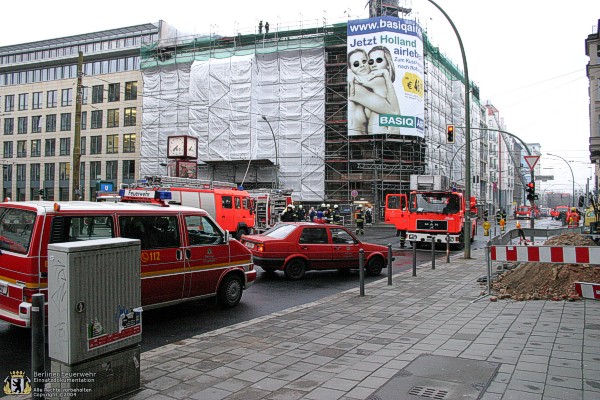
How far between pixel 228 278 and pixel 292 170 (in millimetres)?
33546

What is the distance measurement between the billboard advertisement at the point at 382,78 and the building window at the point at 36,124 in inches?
1697

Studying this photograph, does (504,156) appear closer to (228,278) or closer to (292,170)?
(292,170)

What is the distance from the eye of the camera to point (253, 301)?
9297 millimetres

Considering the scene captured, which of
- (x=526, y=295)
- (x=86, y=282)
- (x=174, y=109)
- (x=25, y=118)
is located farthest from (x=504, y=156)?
(x=86, y=282)

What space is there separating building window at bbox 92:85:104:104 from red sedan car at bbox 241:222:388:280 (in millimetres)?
52234

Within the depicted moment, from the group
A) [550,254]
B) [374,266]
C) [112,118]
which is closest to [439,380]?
[550,254]

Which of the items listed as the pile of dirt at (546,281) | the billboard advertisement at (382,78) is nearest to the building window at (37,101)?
the billboard advertisement at (382,78)

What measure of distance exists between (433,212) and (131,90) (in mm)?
45091

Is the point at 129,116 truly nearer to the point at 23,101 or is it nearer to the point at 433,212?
the point at 23,101

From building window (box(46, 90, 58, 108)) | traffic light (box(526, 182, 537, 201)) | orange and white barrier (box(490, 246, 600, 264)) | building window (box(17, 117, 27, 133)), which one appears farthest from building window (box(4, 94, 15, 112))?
orange and white barrier (box(490, 246, 600, 264))

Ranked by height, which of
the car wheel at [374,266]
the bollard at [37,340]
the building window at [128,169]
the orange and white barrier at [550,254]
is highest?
the building window at [128,169]

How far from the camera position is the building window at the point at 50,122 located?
60688 mm

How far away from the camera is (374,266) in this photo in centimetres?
1318

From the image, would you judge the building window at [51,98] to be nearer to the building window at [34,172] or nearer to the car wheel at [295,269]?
the building window at [34,172]
